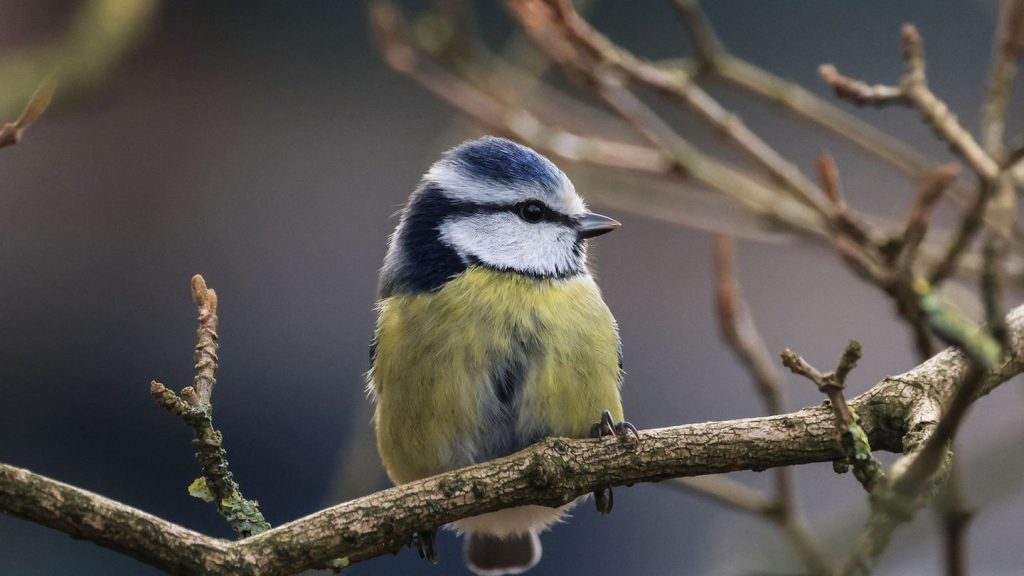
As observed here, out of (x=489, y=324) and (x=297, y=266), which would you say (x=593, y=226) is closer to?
(x=489, y=324)

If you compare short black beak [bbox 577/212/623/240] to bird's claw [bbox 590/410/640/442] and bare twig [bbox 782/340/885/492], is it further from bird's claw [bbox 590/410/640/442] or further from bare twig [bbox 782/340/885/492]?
bare twig [bbox 782/340/885/492]

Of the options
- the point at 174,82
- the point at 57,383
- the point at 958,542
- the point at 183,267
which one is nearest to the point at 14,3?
the point at 174,82

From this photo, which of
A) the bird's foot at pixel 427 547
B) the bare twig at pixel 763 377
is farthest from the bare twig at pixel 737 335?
the bird's foot at pixel 427 547

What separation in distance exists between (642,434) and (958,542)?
486 millimetres

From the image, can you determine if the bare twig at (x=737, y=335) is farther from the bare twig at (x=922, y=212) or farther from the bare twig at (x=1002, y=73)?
the bare twig at (x=1002, y=73)

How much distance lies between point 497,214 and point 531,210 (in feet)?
0.25

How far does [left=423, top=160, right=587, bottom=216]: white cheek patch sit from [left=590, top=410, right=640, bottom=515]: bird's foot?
0.52m

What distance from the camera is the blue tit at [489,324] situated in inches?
83.2

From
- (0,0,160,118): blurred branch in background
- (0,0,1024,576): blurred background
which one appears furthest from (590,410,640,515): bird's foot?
(0,0,1024,576): blurred background

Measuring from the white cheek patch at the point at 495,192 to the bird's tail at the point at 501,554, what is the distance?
87 centimetres

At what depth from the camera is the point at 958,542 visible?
5.20 ft

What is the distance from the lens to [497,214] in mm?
2367

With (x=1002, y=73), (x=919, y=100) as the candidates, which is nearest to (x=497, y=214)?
(x=919, y=100)

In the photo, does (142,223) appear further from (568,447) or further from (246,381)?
(568,447)
